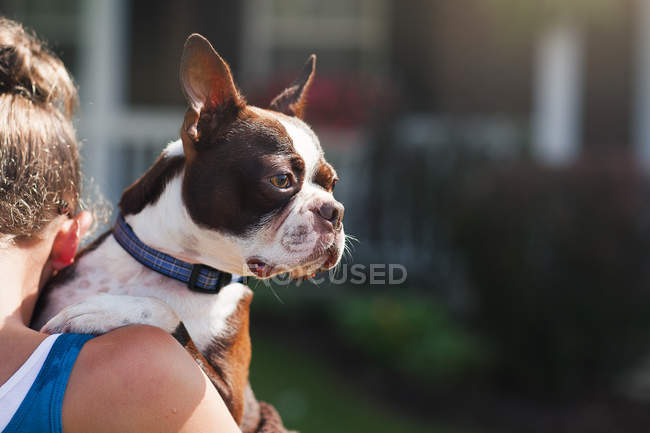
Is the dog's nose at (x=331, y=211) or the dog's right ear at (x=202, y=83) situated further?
the dog's nose at (x=331, y=211)

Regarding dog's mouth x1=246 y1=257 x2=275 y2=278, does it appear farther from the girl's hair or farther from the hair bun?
the hair bun

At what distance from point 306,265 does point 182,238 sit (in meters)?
0.36

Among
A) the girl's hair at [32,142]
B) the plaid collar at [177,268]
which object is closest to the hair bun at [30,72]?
the girl's hair at [32,142]

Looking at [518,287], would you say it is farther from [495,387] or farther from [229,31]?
[229,31]

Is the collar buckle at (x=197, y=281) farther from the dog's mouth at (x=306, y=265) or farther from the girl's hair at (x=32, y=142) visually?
the girl's hair at (x=32, y=142)

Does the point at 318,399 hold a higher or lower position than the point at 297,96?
lower

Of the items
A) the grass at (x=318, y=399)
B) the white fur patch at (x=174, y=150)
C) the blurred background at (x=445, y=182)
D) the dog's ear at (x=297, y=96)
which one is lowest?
the grass at (x=318, y=399)

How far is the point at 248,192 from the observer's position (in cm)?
199

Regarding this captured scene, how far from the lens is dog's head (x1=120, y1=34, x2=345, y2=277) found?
1980 mm

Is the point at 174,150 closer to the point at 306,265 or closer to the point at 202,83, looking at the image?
the point at 202,83

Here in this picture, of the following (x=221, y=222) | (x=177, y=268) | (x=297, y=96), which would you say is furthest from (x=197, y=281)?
(x=297, y=96)

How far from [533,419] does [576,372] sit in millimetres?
509

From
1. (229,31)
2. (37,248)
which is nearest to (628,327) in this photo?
Result: (37,248)

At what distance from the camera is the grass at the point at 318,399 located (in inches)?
204
